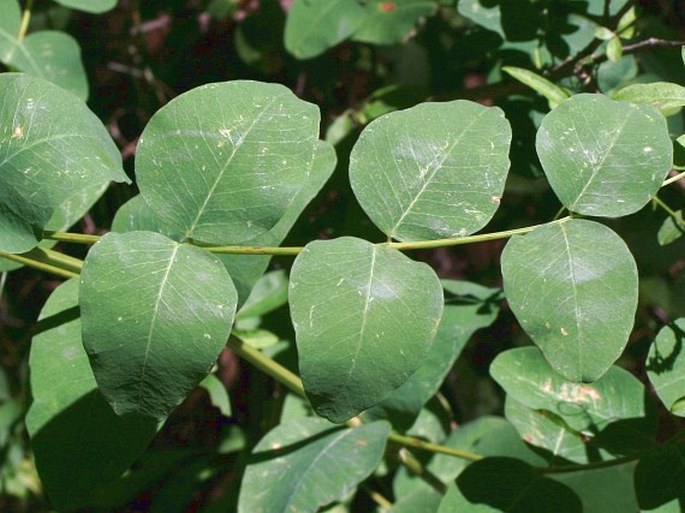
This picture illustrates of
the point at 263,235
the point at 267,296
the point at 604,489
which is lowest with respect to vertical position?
the point at 604,489

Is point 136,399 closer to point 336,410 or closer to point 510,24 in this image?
point 336,410

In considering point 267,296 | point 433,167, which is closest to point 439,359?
point 267,296

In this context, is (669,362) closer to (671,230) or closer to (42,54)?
(671,230)

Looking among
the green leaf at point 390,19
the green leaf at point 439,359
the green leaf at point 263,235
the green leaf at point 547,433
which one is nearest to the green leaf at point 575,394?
the green leaf at point 547,433

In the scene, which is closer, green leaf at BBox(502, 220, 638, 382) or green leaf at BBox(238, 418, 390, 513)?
green leaf at BBox(502, 220, 638, 382)

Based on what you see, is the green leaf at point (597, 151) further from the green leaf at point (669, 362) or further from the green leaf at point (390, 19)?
the green leaf at point (390, 19)

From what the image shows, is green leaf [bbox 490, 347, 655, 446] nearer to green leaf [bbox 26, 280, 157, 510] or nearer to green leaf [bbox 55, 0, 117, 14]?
green leaf [bbox 26, 280, 157, 510]

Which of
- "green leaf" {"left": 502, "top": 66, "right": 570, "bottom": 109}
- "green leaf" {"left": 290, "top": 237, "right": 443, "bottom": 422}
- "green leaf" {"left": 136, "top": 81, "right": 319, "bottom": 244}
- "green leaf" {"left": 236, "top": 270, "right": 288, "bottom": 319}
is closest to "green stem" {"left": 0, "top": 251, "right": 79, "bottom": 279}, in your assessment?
"green leaf" {"left": 136, "top": 81, "right": 319, "bottom": 244}
